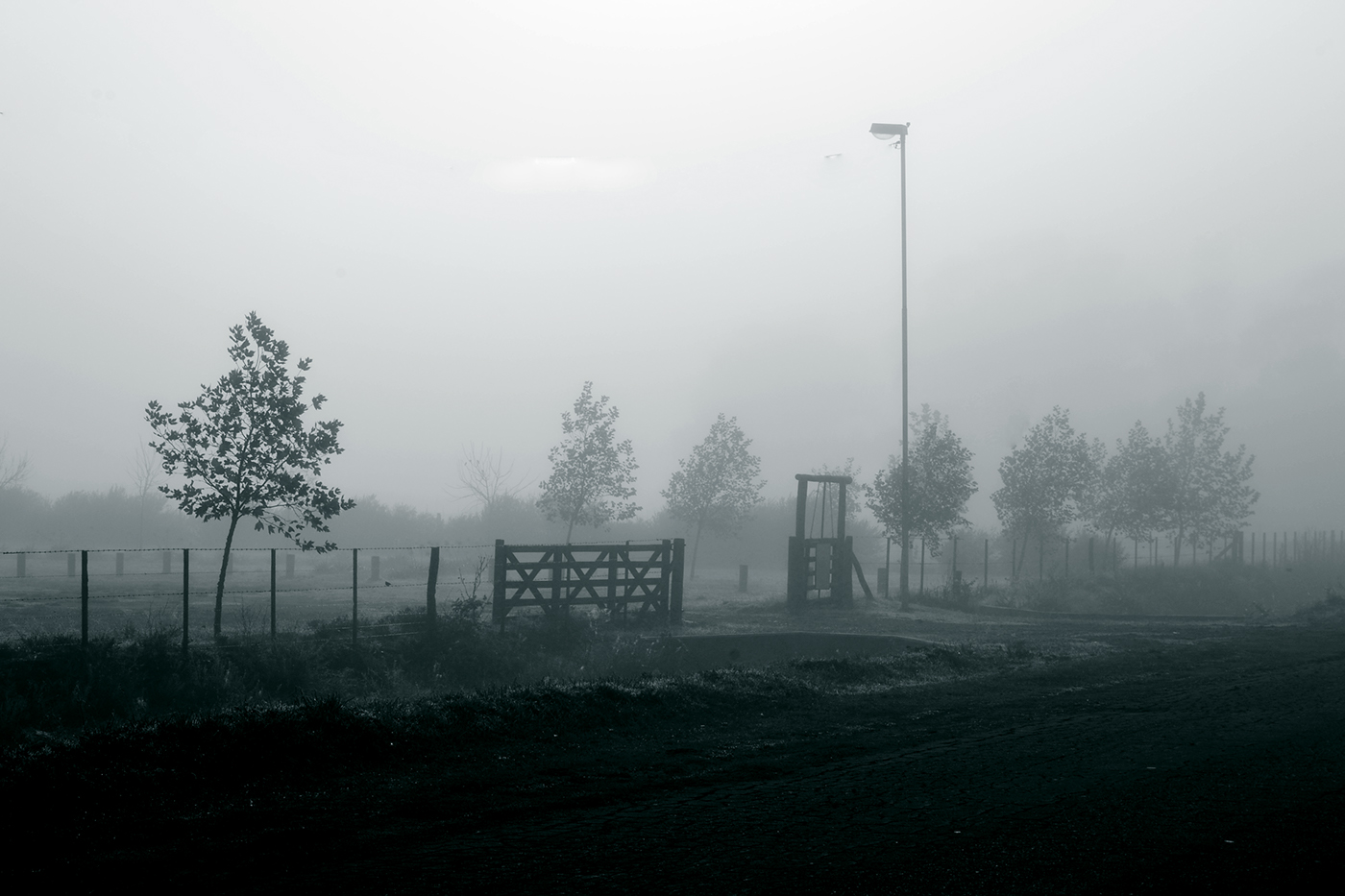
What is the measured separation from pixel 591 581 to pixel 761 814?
45.9ft

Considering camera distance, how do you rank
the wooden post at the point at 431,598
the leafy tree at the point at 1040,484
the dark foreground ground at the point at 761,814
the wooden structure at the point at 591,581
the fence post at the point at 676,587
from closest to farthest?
the dark foreground ground at the point at 761,814 < the wooden post at the point at 431,598 < the wooden structure at the point at 591,581 < the fence post at the point at 676,587 < the leafy tree at the point at 1040,484

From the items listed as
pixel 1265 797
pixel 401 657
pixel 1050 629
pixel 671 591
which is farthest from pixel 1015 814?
pixel 1050 629

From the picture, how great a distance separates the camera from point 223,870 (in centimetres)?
565

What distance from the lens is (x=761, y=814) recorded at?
7.07m

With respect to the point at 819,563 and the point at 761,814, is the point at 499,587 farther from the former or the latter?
the point at 761,814

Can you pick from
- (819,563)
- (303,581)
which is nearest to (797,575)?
(819,563)

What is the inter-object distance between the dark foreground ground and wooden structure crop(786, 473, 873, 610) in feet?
54.3

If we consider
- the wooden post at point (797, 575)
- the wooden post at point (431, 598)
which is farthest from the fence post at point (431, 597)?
the wooden post at point (797, 575)

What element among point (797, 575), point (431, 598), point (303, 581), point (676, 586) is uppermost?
point (431, 598)

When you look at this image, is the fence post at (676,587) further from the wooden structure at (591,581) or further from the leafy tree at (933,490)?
the leafy tree at (933,490)

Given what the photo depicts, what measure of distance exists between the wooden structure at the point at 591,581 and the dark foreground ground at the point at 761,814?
912cm

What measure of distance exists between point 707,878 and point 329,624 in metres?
12.8

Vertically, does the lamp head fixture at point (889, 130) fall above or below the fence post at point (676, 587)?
above

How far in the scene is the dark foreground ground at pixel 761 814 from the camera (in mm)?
5719
